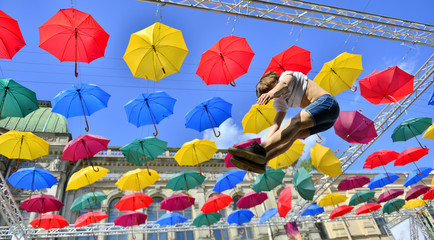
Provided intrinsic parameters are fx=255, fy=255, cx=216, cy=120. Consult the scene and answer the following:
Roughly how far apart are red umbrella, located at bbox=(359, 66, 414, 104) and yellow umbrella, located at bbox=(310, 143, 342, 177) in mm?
3038

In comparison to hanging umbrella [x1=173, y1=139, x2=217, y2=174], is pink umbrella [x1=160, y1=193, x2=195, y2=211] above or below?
below

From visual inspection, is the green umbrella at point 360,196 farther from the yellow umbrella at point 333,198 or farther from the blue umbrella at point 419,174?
the blue umbrella at point 419,174

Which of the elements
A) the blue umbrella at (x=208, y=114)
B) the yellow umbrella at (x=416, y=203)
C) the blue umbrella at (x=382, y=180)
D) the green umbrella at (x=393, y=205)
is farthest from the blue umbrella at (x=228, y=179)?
the yellow umbrella at (x=416, y=203)

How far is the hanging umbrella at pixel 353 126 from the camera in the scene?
862cm

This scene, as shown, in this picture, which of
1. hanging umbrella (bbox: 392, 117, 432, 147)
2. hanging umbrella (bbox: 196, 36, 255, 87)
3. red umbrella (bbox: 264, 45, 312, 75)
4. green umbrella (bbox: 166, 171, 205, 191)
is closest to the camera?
hanging umbrella (bbox: 196, 36, 255, 87)

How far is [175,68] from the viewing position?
6473mm

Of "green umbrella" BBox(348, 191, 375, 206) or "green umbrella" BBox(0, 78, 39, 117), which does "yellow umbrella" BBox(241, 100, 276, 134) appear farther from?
"green umbrella" BBox(348, 191, 375, 206)

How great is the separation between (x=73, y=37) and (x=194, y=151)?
553 cm

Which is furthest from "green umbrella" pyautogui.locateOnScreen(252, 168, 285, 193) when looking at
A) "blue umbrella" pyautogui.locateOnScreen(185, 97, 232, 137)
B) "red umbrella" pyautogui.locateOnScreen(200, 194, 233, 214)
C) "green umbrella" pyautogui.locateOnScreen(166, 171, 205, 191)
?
"blue umbrella" pyautogui.locateOnScreen(185, 97, 232, 137)

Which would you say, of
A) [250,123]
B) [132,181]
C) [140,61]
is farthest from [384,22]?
[132,181]

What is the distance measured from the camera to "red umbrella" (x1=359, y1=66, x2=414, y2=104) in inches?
297

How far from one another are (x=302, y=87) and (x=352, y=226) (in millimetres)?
19686

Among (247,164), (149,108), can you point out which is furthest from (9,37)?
(247,164)

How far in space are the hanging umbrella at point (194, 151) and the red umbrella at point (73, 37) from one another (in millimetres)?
4676
